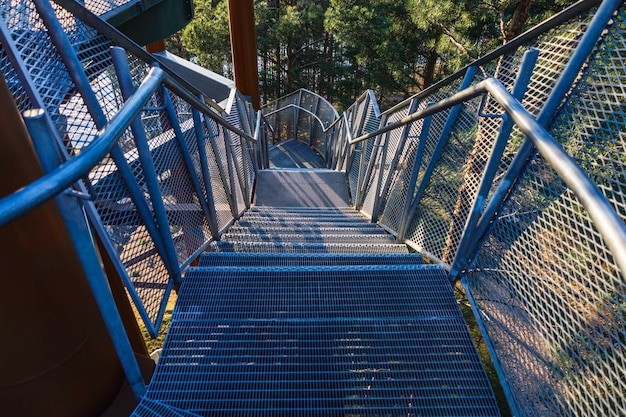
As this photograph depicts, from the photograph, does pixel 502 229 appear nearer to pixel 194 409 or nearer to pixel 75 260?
pixel 194 409

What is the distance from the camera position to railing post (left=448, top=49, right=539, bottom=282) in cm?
187

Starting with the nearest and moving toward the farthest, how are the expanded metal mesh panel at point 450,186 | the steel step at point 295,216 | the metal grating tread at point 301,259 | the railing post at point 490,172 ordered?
1. the railing post at point 490,172
2. the expanded metal mesh panel at point 450,186
3. the metal grating tread at point 301,259
4. the steel step at point 295,216

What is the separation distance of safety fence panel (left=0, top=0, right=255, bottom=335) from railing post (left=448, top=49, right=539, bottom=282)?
1792 mm

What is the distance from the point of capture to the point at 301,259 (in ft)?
9.57

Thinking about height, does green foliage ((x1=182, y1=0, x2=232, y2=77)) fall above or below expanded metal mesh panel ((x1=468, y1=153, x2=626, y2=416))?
below

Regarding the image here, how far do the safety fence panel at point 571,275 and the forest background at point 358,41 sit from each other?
582 cm

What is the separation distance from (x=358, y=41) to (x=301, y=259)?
475 inches

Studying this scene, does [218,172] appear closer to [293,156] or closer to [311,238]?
[311,238]

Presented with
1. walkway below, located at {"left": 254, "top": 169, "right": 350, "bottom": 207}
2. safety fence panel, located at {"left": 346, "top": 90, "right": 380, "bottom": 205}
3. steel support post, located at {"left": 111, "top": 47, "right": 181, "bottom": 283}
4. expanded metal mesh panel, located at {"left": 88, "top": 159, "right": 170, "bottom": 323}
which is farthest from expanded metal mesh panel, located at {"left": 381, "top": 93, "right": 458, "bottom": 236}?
walkway below, located at {"left": 254, "top": 169, "right": 350, "bottom": 207}

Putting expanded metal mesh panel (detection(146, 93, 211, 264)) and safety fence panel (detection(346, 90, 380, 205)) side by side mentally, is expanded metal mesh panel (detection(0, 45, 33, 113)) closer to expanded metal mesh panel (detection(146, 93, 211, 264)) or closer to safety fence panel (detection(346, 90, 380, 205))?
expanded metal mesh panel (detection(146, 93, 211, 264))

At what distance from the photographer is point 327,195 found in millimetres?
7875

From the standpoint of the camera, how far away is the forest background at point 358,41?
7.37 m

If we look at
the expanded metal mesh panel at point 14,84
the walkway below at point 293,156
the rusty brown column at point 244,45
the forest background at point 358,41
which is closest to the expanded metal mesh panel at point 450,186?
the expanded metal mesh panel at point 14,84

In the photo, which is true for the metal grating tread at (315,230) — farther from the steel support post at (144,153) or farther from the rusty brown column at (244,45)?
the rusty brown column at (244,45)
